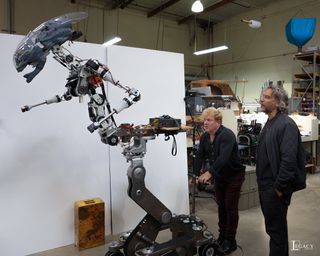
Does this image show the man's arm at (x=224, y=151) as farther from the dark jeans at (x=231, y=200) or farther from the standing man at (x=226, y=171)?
the dark jeans at (x=231, y=200)

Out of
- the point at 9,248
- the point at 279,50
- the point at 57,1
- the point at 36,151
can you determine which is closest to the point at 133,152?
the point at 36,151

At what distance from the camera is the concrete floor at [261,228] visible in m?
2.65

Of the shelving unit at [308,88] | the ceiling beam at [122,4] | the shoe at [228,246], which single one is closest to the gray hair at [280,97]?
the shoe at [228,246]

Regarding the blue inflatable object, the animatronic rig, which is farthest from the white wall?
the blue inflatable object

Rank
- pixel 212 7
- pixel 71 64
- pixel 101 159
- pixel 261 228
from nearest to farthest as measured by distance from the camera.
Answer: pixel 71 64
pixel 101 159
pixel 261 228
pixel 212 7

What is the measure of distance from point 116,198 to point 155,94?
1196 mm

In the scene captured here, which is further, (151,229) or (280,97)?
(151,229)

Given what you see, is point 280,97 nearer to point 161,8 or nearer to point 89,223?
point 89,223

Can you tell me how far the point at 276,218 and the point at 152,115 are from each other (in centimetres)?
167

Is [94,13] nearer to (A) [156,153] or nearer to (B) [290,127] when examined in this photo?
(A) [156,153]

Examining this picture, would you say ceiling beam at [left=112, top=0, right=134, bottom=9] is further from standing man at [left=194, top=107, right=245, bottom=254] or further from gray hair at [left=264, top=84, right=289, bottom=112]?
gray hair at [left=264, top=84, right=289, bottom=112]

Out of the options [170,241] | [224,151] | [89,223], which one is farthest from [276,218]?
[89,223]

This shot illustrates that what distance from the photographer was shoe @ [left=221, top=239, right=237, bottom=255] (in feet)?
8.39

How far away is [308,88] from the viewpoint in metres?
6.73
